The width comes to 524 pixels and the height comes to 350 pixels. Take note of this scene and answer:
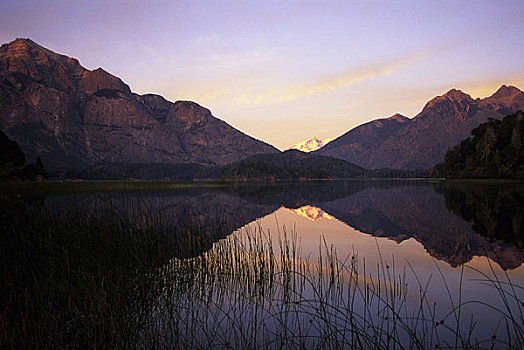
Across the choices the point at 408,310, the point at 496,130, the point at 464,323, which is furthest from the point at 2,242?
the point at 496,130

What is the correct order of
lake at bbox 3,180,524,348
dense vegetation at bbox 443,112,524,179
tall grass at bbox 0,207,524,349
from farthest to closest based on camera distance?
dense vegetation at bbox 443,112,524,179
lake at bbox 3,180,524,348
tall grass at bbox 0,207,524,349

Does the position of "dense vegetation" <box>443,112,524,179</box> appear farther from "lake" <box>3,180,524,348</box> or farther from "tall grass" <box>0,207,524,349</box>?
"tall grass" <box>0,207,524,349</box>

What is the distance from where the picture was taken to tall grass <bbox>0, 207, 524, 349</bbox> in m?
7.38

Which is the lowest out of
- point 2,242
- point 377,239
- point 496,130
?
point 377,239

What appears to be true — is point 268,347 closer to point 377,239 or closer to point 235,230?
point 377,239

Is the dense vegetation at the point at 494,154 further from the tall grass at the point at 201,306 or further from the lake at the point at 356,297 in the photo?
the tall grass at the point at 201,306

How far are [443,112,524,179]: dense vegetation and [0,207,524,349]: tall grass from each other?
102m

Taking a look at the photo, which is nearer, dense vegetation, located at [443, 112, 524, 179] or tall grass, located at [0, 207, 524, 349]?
tall grass, located at [0, 207, 524, 349]

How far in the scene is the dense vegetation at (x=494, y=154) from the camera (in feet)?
325

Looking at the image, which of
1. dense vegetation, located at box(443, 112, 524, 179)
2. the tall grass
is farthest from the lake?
dense vegetation, located at box(443, 112, 524, 179)

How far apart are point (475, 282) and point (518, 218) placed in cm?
1841

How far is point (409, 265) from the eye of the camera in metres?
14.5

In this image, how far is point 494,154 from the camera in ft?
350

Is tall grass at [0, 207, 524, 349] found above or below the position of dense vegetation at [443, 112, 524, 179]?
below
